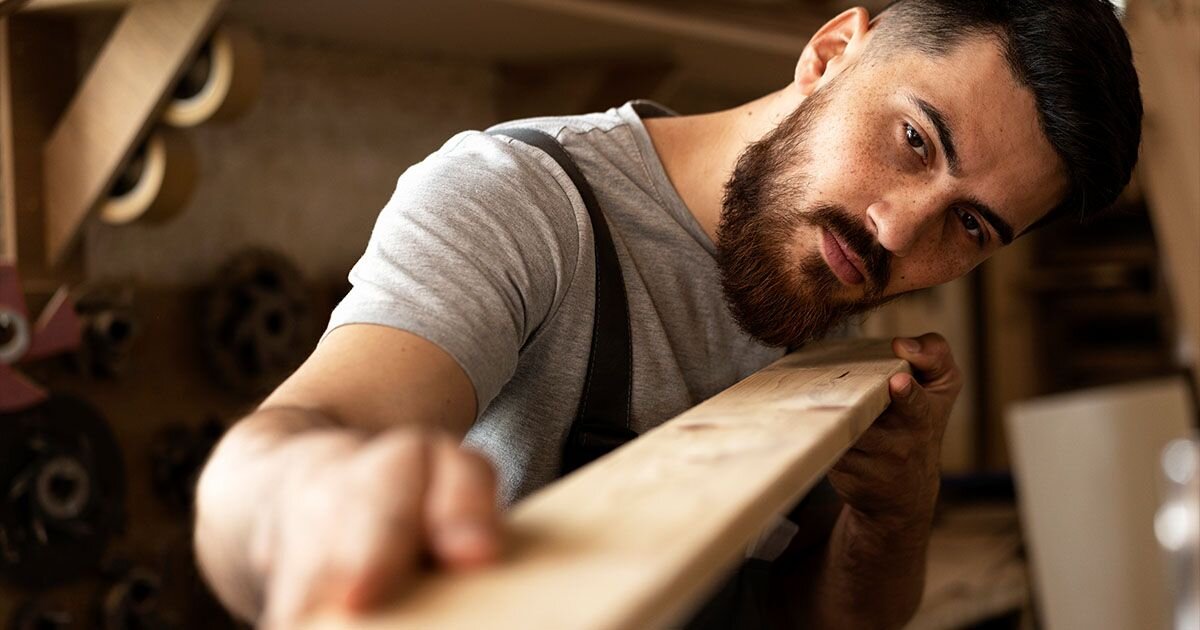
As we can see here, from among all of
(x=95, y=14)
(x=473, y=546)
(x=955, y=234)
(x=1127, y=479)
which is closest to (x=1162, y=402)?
(x=1127, y=479)

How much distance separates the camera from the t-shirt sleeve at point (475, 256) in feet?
2.90

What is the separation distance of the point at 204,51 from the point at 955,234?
106cm

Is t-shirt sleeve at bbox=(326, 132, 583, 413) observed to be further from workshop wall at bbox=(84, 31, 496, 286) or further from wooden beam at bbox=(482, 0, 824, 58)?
workshop wall at bbox=(84, 31, 496, 286)

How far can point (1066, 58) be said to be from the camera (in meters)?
→ 1.23

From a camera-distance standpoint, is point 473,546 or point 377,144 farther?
point 377,144

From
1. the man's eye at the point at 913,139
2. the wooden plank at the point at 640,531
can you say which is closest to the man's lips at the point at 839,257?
the man's eye at the point at 913,139

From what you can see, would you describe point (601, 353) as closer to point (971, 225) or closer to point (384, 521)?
point (971, 225)

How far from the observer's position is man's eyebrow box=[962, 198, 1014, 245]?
1284mm

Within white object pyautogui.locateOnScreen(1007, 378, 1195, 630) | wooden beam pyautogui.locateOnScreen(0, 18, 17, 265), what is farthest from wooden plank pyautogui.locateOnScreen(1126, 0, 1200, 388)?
wooden beam pyautogui.locateOnScreen(0, 18, 17, 265)

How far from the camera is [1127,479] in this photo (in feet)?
8.22

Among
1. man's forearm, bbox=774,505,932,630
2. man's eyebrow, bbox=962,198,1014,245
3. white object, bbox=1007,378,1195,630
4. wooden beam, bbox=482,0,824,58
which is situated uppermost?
wooden beam, bbox=482,0,824,58

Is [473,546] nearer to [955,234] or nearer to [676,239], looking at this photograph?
[676,239]

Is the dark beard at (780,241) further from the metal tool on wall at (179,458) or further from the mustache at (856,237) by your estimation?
the metal tool on wall at (179,458)

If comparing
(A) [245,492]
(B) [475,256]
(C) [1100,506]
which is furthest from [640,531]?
(C) [1100,506]
